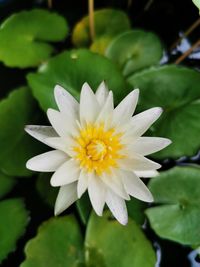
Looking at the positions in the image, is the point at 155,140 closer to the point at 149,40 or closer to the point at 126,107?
the point at 126,107

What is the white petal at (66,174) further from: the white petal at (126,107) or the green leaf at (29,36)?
the green leaf at (29,36)

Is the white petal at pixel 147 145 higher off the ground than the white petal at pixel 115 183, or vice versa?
the white petal at pixel 147 145

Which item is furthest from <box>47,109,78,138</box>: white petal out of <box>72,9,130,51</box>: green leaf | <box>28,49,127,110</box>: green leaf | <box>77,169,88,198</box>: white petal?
<box>72,9,130,51</box>: green leaf

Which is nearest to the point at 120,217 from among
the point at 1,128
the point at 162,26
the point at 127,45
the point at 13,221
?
the point at 13,221

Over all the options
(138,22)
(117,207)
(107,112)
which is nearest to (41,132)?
(107,112)

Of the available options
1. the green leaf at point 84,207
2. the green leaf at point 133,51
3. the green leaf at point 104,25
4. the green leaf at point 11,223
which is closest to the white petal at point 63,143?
the green leaf at point 84,207

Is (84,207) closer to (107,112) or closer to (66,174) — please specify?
(66,174)
